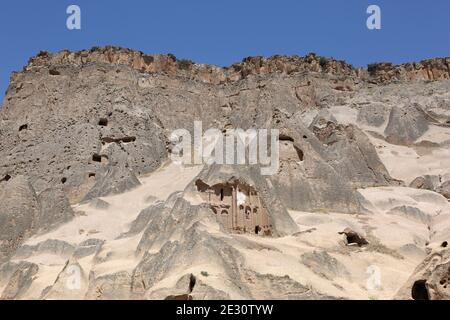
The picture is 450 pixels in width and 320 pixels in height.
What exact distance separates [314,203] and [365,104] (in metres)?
28.7

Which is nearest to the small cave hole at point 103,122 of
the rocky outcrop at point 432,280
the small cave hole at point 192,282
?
the small cave hole at point 192,282

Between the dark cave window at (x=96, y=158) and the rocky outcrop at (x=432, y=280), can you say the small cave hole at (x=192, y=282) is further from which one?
the dark cave window at (x=96, y=158)

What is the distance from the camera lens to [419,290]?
2205 centimetres

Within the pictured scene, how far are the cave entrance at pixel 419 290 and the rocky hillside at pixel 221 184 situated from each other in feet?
0.29

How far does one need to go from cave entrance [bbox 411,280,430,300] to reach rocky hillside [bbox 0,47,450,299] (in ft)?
0.29

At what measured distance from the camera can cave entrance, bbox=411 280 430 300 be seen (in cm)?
2170

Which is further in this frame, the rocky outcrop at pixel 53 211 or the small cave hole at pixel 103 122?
the small cave hole at pixel 103 122

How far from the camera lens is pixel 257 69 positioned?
69.0m

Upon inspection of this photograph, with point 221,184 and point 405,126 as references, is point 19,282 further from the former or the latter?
point 405,126

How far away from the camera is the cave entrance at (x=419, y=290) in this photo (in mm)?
21698

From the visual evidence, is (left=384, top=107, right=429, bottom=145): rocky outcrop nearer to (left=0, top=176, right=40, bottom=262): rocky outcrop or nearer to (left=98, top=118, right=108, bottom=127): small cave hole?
(left=98, top=118, right=108, bottom=127): small cave hole

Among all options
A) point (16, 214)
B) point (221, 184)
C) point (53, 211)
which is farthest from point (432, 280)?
point (16, 214)
